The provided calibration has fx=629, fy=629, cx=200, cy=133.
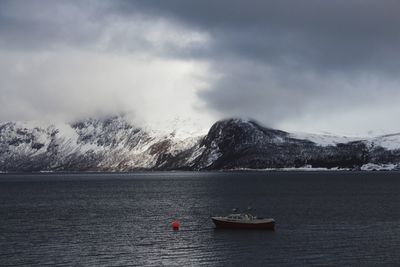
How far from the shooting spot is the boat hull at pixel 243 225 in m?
126

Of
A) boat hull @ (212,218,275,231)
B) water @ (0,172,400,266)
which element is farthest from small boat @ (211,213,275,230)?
water @ (0,172,400,266)

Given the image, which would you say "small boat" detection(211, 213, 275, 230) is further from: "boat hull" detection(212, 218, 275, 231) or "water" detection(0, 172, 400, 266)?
"water" detection(0, 172, 400, 266)

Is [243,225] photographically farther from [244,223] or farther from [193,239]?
[193,239]

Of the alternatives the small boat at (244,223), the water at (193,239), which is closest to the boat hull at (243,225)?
the small boat at (244,223)

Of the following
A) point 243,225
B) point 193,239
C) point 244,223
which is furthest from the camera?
point 243,225

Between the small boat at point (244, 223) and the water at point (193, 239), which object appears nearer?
the water at point (193, 239)

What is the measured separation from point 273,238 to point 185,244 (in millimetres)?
16766

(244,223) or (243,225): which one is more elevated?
(244,223)

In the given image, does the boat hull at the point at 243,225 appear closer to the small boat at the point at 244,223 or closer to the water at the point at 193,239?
the small boat at the point at 244,223

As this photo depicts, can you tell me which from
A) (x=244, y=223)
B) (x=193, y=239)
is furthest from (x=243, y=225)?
(x=193, y=239)

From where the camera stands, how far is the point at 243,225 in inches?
5079

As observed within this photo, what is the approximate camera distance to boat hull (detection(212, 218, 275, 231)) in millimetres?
126125

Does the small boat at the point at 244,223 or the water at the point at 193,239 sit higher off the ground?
the small boat at the point at 244,223

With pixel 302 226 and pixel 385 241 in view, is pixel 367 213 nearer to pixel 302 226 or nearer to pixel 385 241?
pixel 302 226
